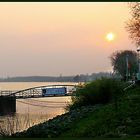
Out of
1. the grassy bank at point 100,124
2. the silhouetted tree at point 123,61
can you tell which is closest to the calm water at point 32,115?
the grassy bank at point 100,124

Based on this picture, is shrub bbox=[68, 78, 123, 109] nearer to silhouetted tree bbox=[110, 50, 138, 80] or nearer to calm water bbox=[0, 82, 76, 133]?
calm water bbox=[0, 82, 76, 133]

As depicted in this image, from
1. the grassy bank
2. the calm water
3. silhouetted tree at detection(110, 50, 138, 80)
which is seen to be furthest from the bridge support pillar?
the grassy bank

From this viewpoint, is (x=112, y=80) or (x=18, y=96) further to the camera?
(x=18, y=96)

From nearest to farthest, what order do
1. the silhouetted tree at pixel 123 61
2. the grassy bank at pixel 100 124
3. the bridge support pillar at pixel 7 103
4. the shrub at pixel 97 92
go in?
the grassy bank at pixel 100 124
the shrub at pixel 97 92
the bridge support pillar at pixel 7 103
the silhouetted tree at pixel 123 61

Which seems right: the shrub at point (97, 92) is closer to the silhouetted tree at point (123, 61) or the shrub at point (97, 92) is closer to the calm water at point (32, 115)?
the calm water at point (32, 115)

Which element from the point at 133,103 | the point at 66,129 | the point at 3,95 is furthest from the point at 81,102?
the point at 3,95

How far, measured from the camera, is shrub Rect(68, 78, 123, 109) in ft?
94.8

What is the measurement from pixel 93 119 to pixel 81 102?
9848 millimetres

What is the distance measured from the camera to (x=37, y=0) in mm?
12422

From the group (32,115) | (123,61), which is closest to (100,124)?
(32,115)

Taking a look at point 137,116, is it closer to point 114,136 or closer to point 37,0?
point 114,136

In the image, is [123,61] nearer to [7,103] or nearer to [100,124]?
[7,103]

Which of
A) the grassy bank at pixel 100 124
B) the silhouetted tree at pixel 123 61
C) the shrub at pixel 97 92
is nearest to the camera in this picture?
the grassy bank at pixel 100 124

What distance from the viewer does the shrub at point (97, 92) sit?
94.8 feet
